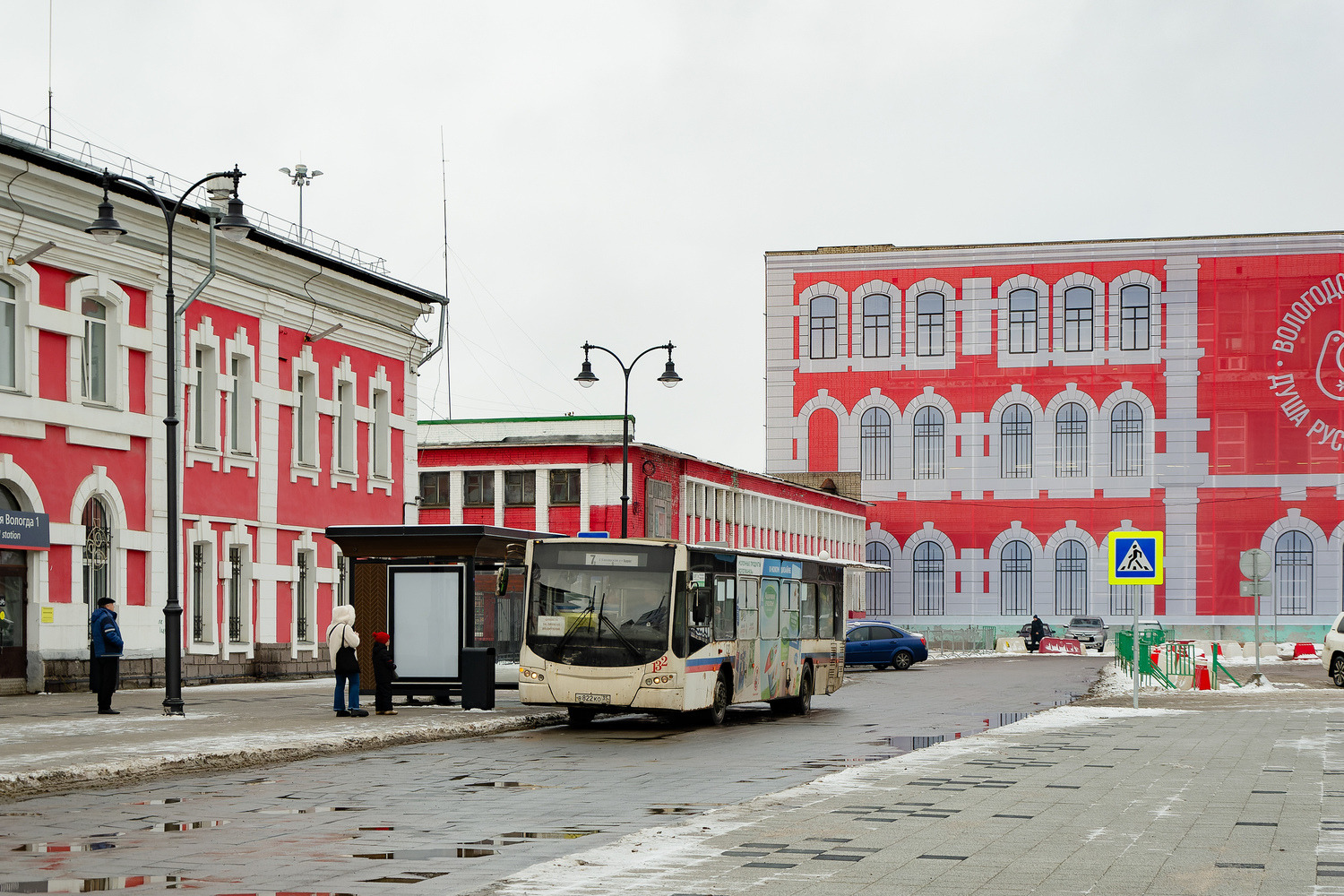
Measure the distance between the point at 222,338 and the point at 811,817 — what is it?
27021 millimetres

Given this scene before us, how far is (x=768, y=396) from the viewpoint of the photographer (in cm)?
8856

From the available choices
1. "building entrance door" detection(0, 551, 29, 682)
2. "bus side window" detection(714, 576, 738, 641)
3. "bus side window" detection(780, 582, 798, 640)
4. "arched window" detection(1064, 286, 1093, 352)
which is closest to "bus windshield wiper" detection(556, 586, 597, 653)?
"bus side window" detection(714, 576, 738, 641)

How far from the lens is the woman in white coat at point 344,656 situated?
2434 centimetres

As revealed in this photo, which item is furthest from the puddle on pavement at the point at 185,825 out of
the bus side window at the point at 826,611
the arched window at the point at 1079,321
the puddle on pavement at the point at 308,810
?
the arched window at the point at 1079,321

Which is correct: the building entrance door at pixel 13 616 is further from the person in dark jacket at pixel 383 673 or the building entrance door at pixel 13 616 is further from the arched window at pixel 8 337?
the person in dark jacket at pixel 383 673

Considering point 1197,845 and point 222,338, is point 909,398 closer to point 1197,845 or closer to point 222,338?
point 222,338

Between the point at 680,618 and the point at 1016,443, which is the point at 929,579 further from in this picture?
the point at 680,618

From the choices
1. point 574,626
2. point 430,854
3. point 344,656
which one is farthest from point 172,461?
point 430,854

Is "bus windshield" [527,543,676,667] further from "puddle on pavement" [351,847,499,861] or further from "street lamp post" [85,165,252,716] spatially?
"puddle on pavement" [351,847,499,861]

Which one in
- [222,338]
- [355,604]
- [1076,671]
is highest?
[222,338]

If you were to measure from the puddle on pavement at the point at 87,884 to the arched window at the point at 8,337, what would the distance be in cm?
2224

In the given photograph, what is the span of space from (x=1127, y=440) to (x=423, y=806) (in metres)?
74.8

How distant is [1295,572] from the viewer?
83.2 metres

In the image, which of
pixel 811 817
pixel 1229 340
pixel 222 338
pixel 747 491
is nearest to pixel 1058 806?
pixel 811 817
